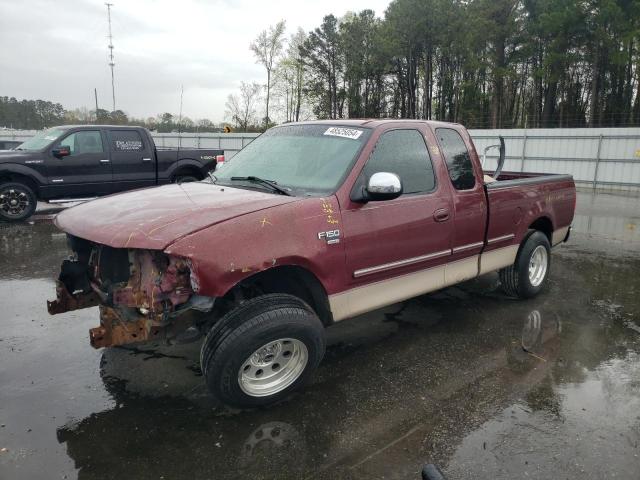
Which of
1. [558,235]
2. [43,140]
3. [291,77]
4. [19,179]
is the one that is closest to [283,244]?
[558,235]

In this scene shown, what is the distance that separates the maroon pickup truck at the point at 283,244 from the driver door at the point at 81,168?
689 cm

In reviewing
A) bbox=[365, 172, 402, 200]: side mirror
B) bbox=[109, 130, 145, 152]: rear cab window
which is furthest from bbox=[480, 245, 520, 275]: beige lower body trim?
bbox=[109, 130, 145, 152]: rear cab window

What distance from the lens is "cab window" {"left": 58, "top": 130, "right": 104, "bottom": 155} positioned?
9977 mm

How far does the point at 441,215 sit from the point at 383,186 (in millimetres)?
985

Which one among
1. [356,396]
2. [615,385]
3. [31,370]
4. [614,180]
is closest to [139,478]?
[356,396]

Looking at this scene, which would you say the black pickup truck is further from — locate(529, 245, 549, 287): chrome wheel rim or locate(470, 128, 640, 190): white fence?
locate(470, 128, 640, 190): white fence

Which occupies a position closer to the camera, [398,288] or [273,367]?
[273,367]

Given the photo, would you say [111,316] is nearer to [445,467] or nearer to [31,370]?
[31,370]

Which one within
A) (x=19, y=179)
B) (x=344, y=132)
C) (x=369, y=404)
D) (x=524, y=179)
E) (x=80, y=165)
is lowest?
(x=369, y=404)

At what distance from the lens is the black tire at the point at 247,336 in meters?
2.90

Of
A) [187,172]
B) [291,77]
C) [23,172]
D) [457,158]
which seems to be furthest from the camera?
[291,77]

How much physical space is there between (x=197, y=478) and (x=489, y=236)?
338 centimetres

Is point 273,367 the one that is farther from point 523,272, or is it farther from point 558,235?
point 558,235

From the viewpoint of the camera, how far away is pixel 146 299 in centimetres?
293
